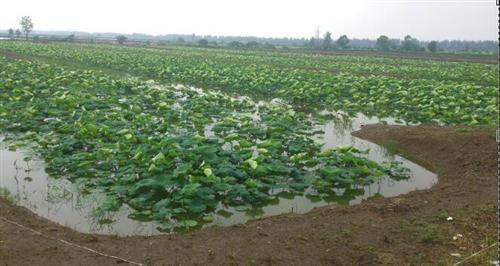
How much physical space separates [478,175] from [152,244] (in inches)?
233

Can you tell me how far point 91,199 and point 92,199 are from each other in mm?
20

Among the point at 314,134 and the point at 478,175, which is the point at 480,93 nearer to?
the point at 314,134

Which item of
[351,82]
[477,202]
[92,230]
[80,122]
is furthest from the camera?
[351,82]

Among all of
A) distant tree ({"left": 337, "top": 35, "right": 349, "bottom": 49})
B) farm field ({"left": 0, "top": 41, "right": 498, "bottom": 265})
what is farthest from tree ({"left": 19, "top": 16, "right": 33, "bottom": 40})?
farm field ({"left": 0, "top": 41, "right": 498, "bottom": 265})

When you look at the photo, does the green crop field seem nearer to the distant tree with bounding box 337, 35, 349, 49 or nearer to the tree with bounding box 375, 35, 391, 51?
the tree with bounding box 375, 35, 391, 51

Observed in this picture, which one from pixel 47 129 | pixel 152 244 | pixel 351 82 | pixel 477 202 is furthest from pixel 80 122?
pixel 351 82

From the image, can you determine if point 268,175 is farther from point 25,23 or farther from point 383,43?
point 25,23

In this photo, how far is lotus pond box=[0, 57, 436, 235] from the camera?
6.26 metres

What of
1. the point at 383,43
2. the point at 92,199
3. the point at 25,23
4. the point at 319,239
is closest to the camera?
the point at 319,239

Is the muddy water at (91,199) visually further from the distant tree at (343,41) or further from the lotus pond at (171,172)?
the distant tree at (343,41)

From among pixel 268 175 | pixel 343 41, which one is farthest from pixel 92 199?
pixel 343 41

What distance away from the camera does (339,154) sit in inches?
324

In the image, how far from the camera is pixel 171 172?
7016 millimetres

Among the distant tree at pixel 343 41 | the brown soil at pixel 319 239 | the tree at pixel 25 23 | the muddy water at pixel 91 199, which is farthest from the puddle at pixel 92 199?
the tree at pixel 25 23
